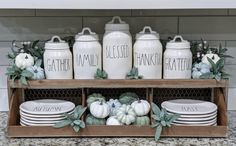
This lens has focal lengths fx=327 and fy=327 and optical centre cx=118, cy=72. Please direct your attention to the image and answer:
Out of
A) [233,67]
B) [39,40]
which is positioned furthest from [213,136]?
[39,40]

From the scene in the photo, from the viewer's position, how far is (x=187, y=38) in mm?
1393

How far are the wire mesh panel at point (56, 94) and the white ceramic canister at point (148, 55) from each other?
1.02 feet

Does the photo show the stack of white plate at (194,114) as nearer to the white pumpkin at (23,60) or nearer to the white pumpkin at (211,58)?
the white pumpkin at (211,58)

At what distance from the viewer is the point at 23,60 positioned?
47.1 inches

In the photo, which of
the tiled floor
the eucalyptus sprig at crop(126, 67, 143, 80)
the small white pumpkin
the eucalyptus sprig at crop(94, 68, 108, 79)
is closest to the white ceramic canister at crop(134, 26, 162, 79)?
the eucalyptus sprig at crop(126, 67, 143, 80)

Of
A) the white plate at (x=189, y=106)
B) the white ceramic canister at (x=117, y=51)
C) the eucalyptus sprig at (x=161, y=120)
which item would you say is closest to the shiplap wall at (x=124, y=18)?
the white ceramic canister at (x=117, y=51)

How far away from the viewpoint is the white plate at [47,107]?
116cm

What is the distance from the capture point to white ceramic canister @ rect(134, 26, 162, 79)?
1.19 meters

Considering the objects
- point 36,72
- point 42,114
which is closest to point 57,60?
point 36,72

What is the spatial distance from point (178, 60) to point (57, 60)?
0.44 m

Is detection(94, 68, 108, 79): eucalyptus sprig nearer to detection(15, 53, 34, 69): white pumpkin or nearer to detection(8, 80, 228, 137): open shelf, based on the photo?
detection(8, 80, 228, 137): open shelf

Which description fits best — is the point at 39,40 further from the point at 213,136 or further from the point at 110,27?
the point at 213,136

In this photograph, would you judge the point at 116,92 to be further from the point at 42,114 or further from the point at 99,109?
the point at 42,114

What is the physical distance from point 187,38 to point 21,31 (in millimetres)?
705
